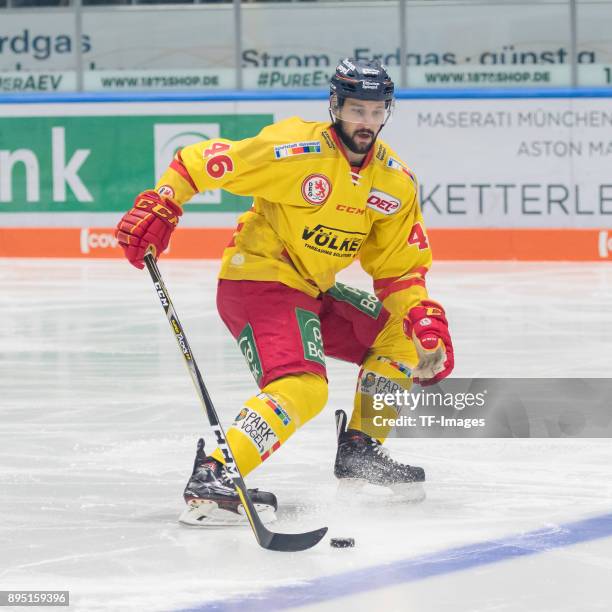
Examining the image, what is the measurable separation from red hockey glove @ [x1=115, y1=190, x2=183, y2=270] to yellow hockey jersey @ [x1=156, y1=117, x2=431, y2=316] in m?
0.08

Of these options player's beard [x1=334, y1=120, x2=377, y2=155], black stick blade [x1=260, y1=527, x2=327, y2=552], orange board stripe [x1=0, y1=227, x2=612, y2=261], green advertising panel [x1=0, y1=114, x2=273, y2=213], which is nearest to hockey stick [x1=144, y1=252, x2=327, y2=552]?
black stick blade [x1=260, y1=527, x2=327, y2=552]

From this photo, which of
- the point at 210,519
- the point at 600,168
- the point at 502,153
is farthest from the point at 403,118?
the point at 210,519

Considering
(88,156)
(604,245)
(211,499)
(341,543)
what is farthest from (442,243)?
(341,543)

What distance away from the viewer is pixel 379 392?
4.48 meters

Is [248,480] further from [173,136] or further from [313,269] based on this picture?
[173,136]

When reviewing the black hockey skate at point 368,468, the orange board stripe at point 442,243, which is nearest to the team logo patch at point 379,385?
the black hockey skate at point 368,468

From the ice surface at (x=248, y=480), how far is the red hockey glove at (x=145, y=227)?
738 mm

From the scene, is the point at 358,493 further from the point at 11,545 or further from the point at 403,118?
the point at 403,118

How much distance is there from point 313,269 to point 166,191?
0.51 m

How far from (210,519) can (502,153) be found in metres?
9.37

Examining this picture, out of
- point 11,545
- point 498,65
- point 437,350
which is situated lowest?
point 11,545

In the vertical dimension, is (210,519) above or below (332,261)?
below

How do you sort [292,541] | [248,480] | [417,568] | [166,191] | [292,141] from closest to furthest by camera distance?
1. [417,568]
2. [292,541]
3. [166,191]
4. [292,141]
5. [248,480]

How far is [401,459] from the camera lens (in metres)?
4.94
